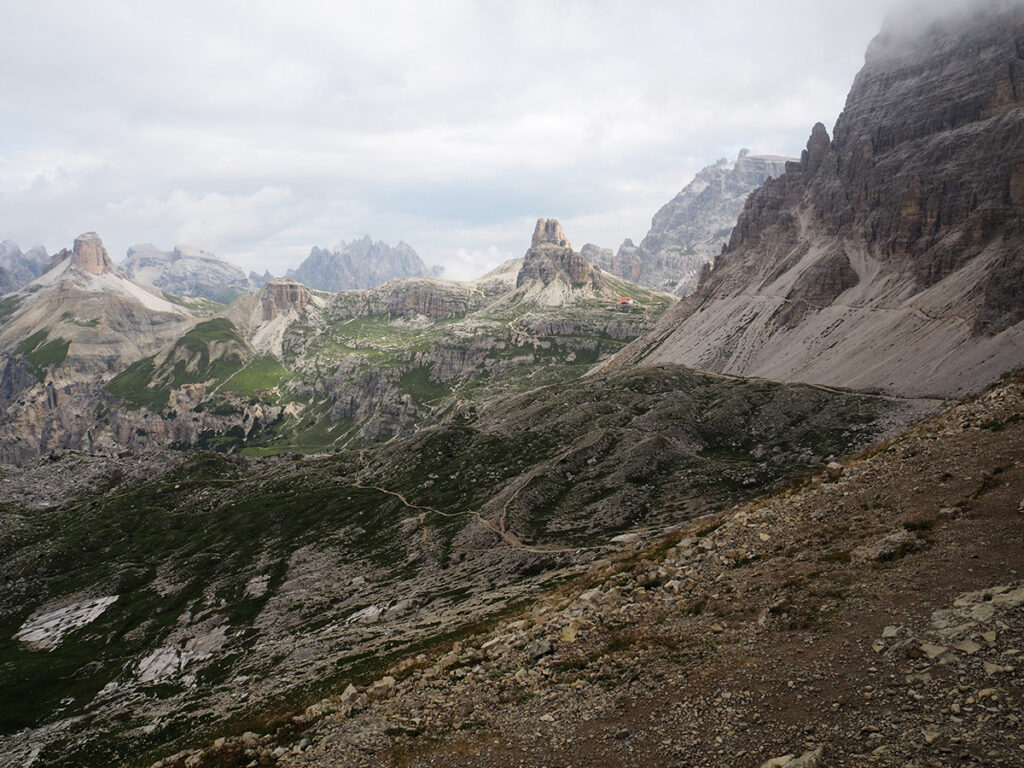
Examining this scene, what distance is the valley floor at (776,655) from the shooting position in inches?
685

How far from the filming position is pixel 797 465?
11325cm

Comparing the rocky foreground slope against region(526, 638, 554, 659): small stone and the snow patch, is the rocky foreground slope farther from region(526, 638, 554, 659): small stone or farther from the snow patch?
region(526, 638, 554, 659): small stone

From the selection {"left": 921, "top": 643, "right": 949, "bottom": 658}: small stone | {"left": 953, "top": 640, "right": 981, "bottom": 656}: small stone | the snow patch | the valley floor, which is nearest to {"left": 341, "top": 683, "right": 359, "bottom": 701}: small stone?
the valley floor

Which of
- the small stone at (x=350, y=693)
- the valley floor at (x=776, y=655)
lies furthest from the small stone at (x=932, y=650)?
the small stone at (x=350, y=693)

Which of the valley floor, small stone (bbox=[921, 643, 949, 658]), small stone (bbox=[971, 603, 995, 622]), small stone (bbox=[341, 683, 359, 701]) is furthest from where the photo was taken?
small stone (bbox=[341, 683, 359, 701])

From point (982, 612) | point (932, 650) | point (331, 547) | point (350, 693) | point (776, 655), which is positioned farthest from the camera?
point (331, 547)

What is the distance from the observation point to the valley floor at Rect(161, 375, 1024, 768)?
17406 mm

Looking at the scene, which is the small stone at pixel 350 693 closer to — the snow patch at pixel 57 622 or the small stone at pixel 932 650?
the small stone at pixel 932 650

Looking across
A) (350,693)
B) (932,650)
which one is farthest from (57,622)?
(932,650)

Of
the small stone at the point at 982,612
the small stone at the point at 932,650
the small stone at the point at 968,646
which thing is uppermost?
the small stone at the point at 982,612

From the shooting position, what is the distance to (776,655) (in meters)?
22.1

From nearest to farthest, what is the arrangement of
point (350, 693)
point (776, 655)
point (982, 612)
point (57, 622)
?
point (982, 612)
point (776, 655)
point (350, 693)
point (57, 622)

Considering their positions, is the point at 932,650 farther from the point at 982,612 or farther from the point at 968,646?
the point at 982,612

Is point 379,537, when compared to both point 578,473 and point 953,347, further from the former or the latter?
point 953,347
